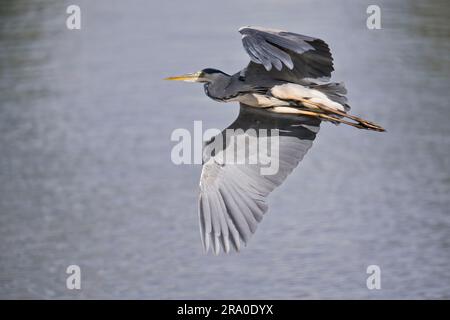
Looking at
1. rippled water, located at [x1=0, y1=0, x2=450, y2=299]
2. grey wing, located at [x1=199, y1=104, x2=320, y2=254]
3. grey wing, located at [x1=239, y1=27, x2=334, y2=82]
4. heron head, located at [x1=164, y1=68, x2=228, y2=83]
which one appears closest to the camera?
grey wing, located at [x1=239, y1=27, x2=334, y2=82]

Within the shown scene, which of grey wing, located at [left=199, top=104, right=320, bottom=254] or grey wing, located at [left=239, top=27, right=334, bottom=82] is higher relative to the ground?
grey wing, located at [left=239, top=27, right=334, bottom=82]

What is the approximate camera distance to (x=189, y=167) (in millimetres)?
9859

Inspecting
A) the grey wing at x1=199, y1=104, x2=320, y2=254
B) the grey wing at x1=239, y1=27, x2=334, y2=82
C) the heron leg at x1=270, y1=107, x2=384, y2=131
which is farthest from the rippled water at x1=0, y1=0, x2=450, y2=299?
the grey wing at x1=239, y1=27, x2=334, y2=82

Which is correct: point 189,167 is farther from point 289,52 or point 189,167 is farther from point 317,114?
point 289,52

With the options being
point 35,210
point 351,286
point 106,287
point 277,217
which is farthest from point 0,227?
point 351,286

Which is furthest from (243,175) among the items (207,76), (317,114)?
(207,76)

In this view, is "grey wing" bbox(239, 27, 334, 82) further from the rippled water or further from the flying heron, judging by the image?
the rippled water

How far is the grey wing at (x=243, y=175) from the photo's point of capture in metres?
6.16

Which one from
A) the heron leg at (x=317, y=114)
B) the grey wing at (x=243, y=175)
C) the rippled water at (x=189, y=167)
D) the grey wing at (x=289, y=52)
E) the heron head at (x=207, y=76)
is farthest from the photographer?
the rippled water at (x=189, y=167)

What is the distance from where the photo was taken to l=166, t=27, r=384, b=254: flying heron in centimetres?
620

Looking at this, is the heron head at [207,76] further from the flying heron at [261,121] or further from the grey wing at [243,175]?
the grey wing at [243,175]

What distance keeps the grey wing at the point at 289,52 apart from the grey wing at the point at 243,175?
39 centimetres

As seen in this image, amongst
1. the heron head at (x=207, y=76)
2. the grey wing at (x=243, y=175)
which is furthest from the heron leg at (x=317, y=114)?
the heron head at (x=207, y=76)

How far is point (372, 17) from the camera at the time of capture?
41.1 feet
